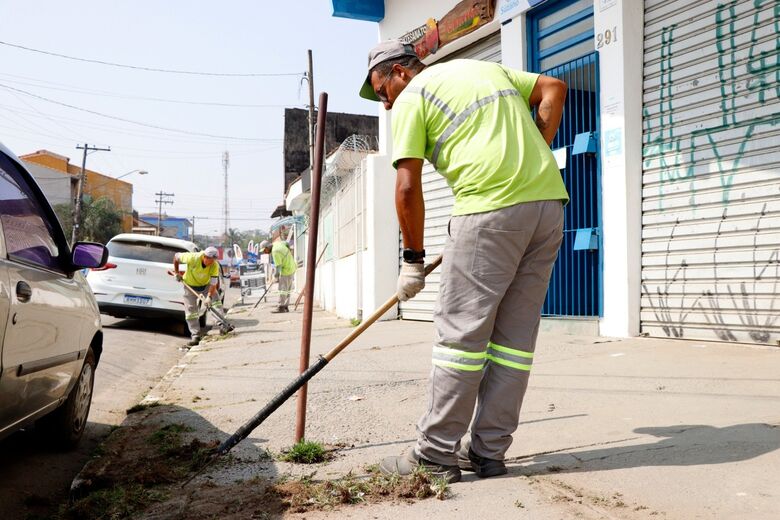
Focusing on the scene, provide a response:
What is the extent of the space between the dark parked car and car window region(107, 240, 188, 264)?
7.84m

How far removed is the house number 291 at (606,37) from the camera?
23.6 feet

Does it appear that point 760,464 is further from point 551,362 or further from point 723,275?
point 723,275

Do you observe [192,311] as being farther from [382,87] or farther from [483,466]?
[483,466]

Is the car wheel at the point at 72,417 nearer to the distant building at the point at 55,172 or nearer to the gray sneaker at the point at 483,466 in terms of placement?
the gray sneaker at the point at 483,466

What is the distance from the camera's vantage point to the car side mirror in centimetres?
396

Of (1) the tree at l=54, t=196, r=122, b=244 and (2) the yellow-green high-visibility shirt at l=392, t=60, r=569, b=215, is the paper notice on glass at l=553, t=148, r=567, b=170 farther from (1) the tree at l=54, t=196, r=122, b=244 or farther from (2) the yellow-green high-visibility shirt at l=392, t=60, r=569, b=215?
(1) the tree at l=54, t=196, r=122, b=244

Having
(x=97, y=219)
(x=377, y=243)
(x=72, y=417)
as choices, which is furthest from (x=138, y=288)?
(x=97, y=219)

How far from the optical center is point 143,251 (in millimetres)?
12297

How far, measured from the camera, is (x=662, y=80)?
6.84 metres

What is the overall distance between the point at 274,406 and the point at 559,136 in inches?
233

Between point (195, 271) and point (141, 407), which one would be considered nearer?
point (141, 407)

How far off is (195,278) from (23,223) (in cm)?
799

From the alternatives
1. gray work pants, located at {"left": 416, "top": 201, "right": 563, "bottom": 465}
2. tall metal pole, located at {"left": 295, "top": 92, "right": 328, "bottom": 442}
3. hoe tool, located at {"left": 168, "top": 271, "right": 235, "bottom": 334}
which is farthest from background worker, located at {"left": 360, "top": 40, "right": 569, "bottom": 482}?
hoe tool, located at {"left": 168, "top": 271, "right": 235, "bottom": 334}

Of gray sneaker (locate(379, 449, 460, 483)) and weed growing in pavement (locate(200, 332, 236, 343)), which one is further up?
gray sneaker (locate(379, 449, 460, 483))
